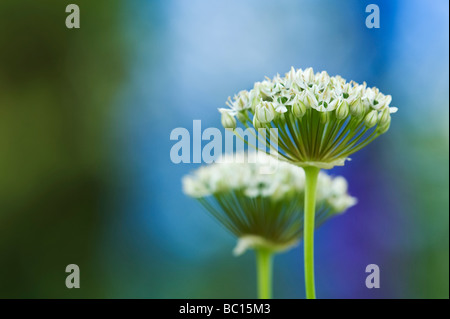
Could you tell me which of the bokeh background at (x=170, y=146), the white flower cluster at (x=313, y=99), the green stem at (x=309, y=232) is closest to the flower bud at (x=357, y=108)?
the white flower cluster at (x=313, y=99)

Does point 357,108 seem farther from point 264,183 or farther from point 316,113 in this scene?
point 264,183

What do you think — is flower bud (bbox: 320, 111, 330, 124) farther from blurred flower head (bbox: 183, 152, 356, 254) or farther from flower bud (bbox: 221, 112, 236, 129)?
blurred flower head (bbox: 183, 152, 356, 254)

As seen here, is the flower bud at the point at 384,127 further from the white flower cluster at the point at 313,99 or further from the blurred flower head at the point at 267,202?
the blurred flower head at the point at 267,202

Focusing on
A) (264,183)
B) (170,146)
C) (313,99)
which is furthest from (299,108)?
(170,146)

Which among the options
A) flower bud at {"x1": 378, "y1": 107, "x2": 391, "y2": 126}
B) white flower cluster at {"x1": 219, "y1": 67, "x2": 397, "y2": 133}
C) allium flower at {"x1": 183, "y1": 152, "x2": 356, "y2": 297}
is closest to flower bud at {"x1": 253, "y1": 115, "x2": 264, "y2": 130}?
white flower cluster at {"x1": 219, "y1": 67, "x2": 397, "y2": 133}
